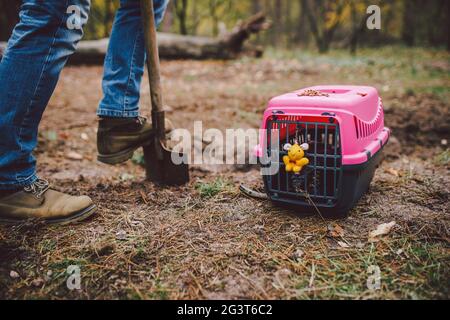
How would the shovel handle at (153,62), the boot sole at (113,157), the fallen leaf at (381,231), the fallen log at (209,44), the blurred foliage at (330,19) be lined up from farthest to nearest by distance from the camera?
the blurred foliage at (330,19) → the fallen log at (209,44) → the boot sole at (113,157) → the shovel handle at (153,62) → the fallen leaf at (381,231)

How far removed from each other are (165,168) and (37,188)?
26.0 inches

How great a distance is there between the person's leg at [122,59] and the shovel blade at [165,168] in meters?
0.28

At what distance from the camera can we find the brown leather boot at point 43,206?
149 centimetres

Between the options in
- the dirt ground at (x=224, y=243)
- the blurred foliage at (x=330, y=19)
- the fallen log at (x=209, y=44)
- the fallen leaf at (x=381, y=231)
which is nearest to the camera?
the dirt ground at (x=224, y=243)

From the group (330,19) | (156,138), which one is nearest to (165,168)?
(156,138)

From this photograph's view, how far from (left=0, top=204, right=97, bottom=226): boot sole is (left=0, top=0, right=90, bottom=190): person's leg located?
0.52 ft

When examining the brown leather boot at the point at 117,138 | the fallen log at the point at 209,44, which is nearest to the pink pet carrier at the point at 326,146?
the brown leather boot at the point at 117,138

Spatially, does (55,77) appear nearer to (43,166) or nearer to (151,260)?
(151,260)

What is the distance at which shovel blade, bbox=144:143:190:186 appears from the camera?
1947 millimetres

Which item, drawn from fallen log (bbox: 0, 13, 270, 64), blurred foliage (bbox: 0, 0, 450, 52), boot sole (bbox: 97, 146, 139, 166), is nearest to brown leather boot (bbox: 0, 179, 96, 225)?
boot sole (bbox: 97, 146, 139, 166)

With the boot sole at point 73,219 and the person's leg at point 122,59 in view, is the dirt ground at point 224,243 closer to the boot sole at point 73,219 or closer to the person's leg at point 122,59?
the boot sole at point 73,219

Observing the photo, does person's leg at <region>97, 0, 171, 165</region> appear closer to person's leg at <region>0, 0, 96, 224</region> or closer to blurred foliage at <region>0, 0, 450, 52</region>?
person's leg at <region>0, 0, 96, 224</region>

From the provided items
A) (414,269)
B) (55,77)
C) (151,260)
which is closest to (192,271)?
(151,260)

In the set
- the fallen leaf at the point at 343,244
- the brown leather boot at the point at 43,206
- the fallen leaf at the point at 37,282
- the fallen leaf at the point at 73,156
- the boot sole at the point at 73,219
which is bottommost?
the fallen leaf at the point at 73,156
